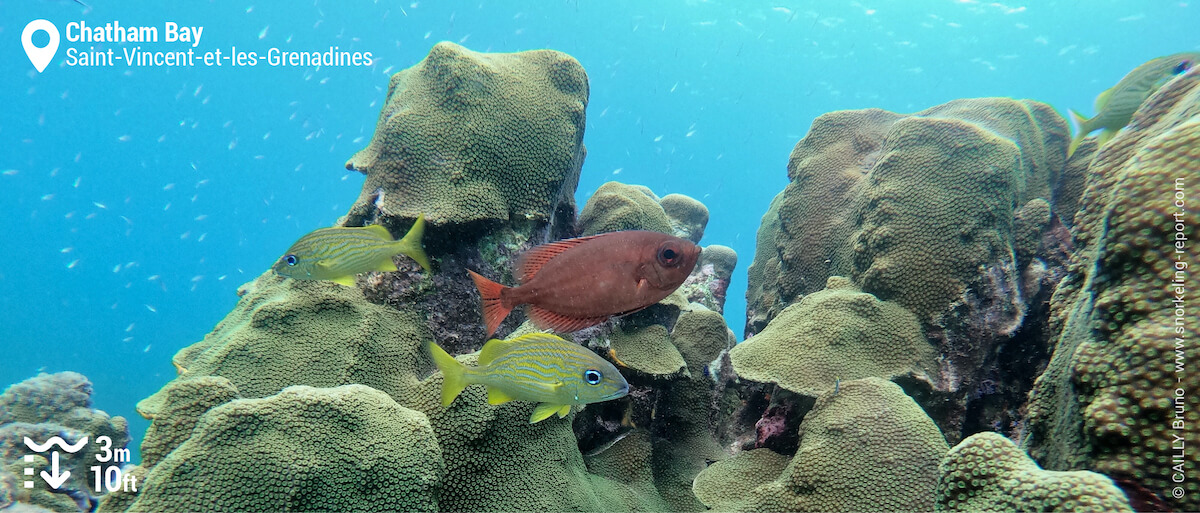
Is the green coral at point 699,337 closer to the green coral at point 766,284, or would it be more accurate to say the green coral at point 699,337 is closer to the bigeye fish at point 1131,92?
the green coral at point 766,284

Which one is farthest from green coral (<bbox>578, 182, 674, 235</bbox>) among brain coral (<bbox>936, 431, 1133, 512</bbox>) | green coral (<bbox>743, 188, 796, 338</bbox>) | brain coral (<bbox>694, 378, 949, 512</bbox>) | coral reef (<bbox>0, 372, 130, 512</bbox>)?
coral reef (<bbox>0, 372, 130, 512</bbox>)

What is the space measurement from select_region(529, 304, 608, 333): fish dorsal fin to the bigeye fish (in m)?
4.23

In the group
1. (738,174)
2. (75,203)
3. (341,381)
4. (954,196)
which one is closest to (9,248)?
(75,203)

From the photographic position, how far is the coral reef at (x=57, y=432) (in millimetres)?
4160

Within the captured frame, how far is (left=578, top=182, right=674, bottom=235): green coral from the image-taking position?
4.83 metres

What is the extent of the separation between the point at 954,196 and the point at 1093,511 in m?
3.27

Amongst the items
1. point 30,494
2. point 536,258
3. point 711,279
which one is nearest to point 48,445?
point 30,494

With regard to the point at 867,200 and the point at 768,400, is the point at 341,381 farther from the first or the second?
the point at 867,200

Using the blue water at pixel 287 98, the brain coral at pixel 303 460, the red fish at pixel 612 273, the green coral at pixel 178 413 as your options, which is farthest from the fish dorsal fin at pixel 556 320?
the blue water at pixel 287 98

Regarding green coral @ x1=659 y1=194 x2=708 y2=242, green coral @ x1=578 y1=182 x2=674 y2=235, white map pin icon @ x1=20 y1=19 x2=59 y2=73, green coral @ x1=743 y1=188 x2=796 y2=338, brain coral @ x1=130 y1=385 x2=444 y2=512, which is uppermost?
white map pin icon @ x1=20 y1=19 x2=59 y2=73

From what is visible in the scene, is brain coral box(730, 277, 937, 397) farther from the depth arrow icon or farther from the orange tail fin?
the depth arrow icon

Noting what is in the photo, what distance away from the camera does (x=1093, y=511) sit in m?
1.39

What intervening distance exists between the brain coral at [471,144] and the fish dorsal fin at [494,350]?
70.6 inches

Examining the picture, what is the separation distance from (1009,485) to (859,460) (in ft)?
4.01
